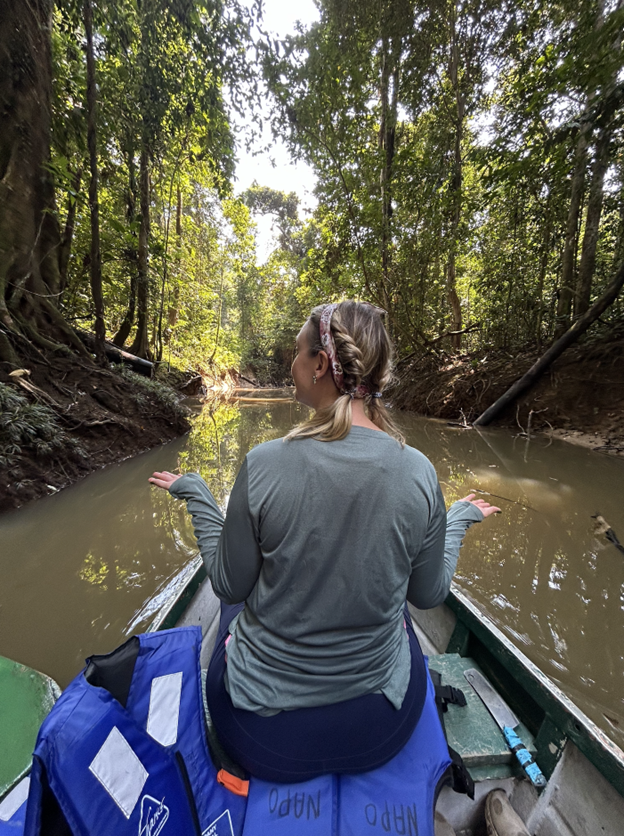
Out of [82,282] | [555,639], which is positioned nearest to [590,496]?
[555,639]

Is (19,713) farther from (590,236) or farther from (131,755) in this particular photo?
(590,236)

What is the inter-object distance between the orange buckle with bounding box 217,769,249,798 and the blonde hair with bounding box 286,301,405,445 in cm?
86

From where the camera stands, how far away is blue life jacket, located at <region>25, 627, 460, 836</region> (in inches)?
26.9

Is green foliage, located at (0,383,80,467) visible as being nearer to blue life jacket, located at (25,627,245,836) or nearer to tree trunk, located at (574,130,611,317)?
blue life jacket, located at (25,627,245,836)

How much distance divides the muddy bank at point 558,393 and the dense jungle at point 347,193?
0.04m

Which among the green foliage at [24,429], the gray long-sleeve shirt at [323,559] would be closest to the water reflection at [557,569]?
the gray long-sleeve shirt at [323,559]

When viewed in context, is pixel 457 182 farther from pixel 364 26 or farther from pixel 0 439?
pixel 0 439

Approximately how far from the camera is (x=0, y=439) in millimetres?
3941

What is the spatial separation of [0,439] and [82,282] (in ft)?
17.5

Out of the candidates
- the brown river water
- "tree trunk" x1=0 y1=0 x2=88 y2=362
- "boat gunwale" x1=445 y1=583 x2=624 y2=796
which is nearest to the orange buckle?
"boat gunwale" x1=445 y1=583 x2=624 y2=796

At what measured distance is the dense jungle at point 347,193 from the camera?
5141 mm

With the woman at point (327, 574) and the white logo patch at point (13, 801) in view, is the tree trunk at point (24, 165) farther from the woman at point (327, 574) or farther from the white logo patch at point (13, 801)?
the woman at point (327, 574)

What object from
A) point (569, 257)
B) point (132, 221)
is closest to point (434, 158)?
point (569, 257)

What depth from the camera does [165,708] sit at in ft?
3.24
